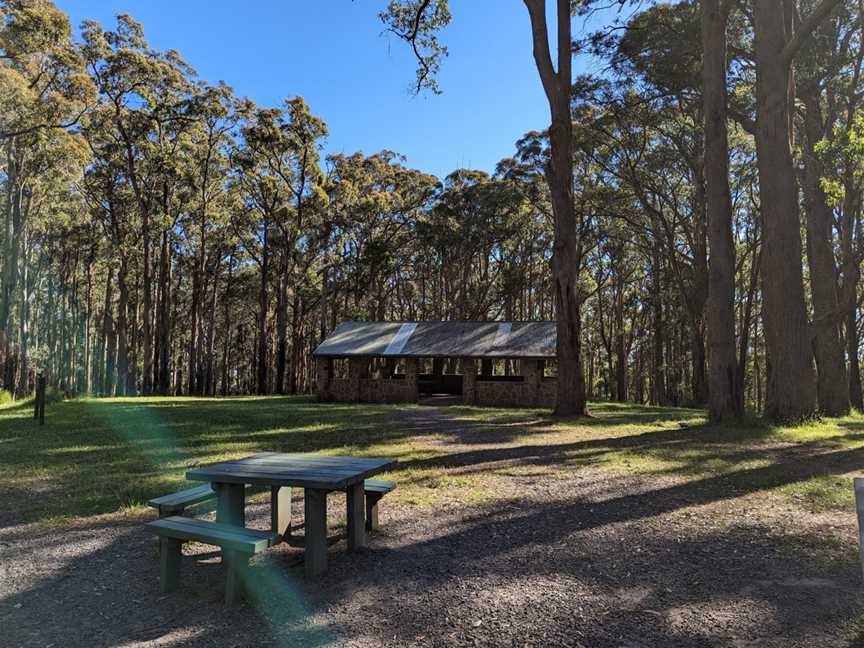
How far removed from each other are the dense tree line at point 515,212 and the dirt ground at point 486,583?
625 centimetres

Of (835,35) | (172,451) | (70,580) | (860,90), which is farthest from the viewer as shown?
(860,90)

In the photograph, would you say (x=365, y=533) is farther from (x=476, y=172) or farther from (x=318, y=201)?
(x=476, y=172)

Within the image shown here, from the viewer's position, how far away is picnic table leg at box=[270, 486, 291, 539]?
14.0 ft

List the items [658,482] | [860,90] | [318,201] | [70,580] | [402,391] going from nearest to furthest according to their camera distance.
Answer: [70,580]
[658,482]
[860,90]
[402,391]
[318,201]

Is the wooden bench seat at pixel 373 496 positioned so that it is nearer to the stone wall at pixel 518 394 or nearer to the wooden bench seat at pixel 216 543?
the wooden bench seat at pixel 216 543

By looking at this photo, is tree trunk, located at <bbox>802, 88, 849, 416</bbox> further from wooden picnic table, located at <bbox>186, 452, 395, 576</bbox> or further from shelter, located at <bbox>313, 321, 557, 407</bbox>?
wooden picnic table, located at <bbox>186, 452, 395, 576</bbox>

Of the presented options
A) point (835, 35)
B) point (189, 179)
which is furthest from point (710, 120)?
point (189, 179)

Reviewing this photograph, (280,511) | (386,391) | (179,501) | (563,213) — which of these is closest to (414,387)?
(386,391)

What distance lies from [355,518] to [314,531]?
49 centimetres

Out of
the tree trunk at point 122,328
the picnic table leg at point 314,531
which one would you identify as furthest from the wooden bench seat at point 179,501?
Answer: the tree trunk at point 122,328

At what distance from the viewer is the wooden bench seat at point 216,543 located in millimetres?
3166

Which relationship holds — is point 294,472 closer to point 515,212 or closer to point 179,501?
point 179,501

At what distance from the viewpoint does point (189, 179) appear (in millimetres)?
30000

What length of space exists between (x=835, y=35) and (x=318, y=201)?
23.7 meters
